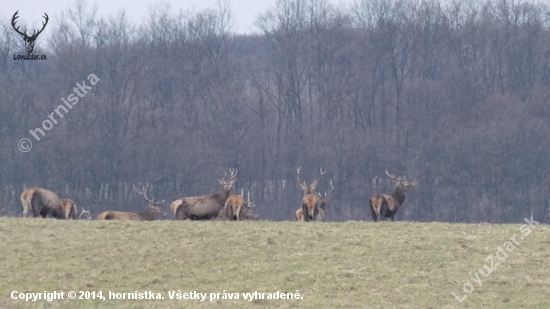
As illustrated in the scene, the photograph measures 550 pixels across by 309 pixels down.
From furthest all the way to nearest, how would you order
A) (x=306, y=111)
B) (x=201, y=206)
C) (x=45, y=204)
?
1. (x=306, y=111)
2. (x=201, y=206)
3. (x=45, y=204)

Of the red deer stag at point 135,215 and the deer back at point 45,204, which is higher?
the deer back at point 45,204

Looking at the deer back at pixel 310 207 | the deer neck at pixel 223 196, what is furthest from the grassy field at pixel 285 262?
the deer neck at pixel 223 196

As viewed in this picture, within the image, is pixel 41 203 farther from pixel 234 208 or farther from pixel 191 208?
pixel 234 208

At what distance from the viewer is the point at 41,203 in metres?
23.6

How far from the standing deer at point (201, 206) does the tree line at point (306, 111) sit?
1088 inches

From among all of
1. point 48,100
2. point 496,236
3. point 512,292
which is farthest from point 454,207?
point 512,292

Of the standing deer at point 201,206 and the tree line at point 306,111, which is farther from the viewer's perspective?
the tree line at point 306,111

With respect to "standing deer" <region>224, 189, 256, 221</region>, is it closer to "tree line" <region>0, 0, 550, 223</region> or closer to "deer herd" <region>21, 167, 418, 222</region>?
"deer herd" <region>21, 167, 418, 222</region>

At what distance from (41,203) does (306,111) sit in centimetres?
4406

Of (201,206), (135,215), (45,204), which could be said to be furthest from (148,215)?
(45,204)

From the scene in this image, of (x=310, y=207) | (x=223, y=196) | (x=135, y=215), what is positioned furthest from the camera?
(x=223, y=196)

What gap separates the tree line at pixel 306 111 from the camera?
54656 mm

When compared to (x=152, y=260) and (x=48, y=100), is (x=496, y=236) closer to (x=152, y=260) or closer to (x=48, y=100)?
(x=152, y=260)

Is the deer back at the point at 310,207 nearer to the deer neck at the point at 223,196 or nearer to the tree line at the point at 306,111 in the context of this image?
the deer neck at the point at 223,196
